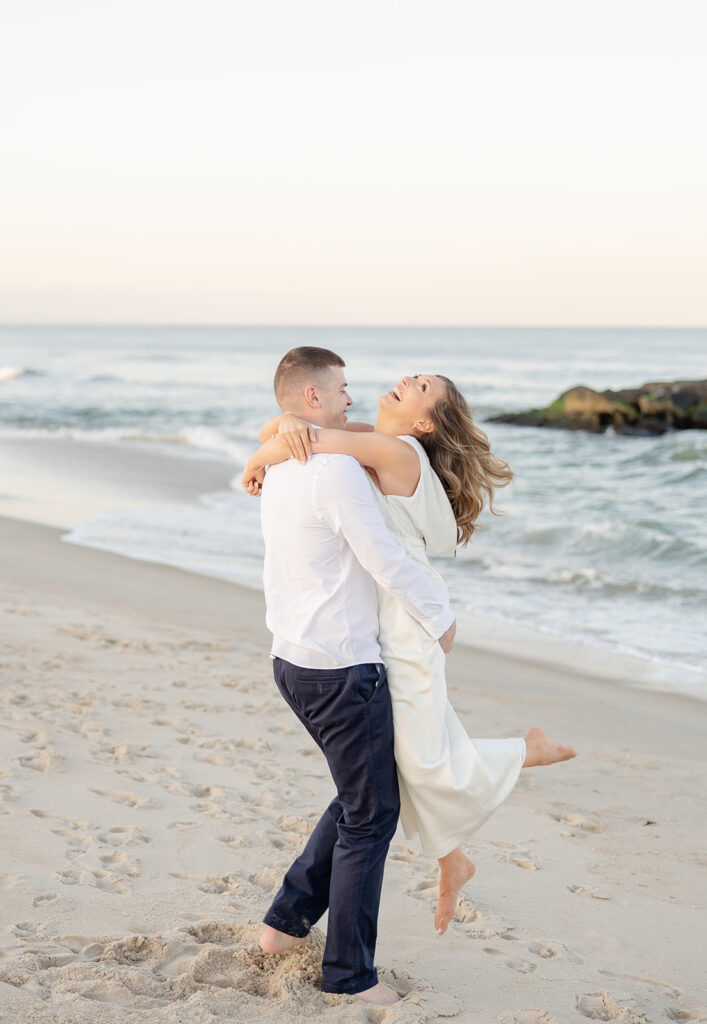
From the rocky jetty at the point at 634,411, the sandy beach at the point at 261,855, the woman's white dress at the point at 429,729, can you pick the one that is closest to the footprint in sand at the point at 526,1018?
the sandy beach at the point at 261,855

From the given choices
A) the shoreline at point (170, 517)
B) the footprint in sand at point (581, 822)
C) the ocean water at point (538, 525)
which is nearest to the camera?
the footprint in sand at point (581, 822)

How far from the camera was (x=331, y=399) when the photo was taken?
2.86 m

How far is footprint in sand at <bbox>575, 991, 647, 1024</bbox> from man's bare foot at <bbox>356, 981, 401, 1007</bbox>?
571mm

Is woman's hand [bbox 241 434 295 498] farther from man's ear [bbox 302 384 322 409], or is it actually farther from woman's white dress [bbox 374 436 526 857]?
woman's white dress [bbox 374 436 526 857]

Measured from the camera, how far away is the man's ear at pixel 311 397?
2834 mm

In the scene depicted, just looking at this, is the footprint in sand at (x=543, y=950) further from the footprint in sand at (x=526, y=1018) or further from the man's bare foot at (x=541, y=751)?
the man's bare foot at (x=541, y=751)

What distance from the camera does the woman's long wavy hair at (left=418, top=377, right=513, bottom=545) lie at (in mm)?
2920

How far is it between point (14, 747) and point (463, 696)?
3.02m

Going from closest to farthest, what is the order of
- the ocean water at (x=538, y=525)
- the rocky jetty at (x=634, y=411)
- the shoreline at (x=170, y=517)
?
the shoreline at (x=170, y=517) < the ocean water at (x=538, y=525) < the rocky jetty at (x=634, y=411)

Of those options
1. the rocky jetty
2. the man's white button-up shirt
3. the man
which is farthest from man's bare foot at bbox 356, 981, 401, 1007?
the rocky jetty

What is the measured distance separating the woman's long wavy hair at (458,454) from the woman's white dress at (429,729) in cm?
6

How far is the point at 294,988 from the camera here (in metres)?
2.95

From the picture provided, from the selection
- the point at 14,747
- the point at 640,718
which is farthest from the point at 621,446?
the point at 14,747

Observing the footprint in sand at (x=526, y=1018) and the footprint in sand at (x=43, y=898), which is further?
the footprint in sand at (x=43, y=898)
